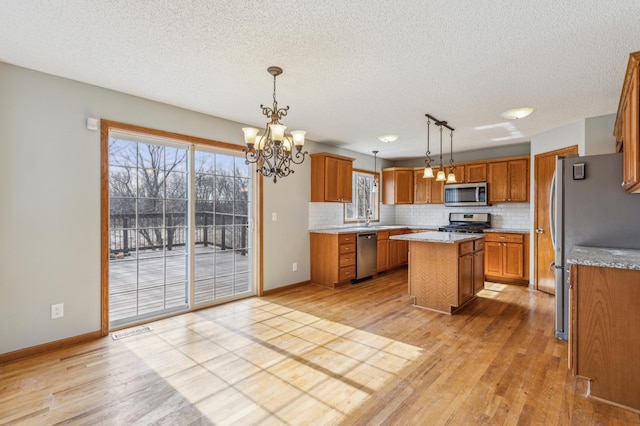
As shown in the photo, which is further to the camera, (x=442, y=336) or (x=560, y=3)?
A: (x=442, y=336)

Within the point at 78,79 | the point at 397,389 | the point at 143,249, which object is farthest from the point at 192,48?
the point at 397,389

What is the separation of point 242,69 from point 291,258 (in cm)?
300

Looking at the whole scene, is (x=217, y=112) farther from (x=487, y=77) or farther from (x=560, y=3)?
(x=560, y=3)

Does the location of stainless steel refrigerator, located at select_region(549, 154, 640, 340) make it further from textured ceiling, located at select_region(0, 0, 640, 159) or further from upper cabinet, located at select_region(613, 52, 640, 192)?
textured ceiling, located at select_region(0, 0, 640, 159)

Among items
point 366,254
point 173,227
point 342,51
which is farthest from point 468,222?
point 173,227

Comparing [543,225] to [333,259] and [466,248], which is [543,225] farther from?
[333,259]

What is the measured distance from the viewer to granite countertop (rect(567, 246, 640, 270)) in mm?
1955

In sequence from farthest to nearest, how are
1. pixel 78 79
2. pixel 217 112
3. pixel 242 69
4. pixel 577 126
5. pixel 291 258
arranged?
pixel 291 258
pixel 577 126
pixel 217 112
pixel 78 79
pixel 242 69

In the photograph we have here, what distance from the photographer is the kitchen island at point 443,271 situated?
3.66 m

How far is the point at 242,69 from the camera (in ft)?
8.66

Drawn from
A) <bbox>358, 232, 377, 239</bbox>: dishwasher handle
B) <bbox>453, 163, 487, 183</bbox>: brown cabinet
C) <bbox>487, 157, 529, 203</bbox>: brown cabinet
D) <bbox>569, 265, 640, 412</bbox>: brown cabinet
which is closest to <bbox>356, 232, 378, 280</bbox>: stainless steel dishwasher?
<bbox>358, 232, 377, 239</bbox>: dishwasher handle

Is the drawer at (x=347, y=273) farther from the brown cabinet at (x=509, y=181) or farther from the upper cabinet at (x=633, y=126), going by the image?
the upper cabinet at (x=633, y=126)

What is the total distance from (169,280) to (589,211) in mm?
4377

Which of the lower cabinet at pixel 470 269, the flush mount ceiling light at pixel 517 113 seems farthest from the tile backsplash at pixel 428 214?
the flush mount ceiling light at pixel 517 113
